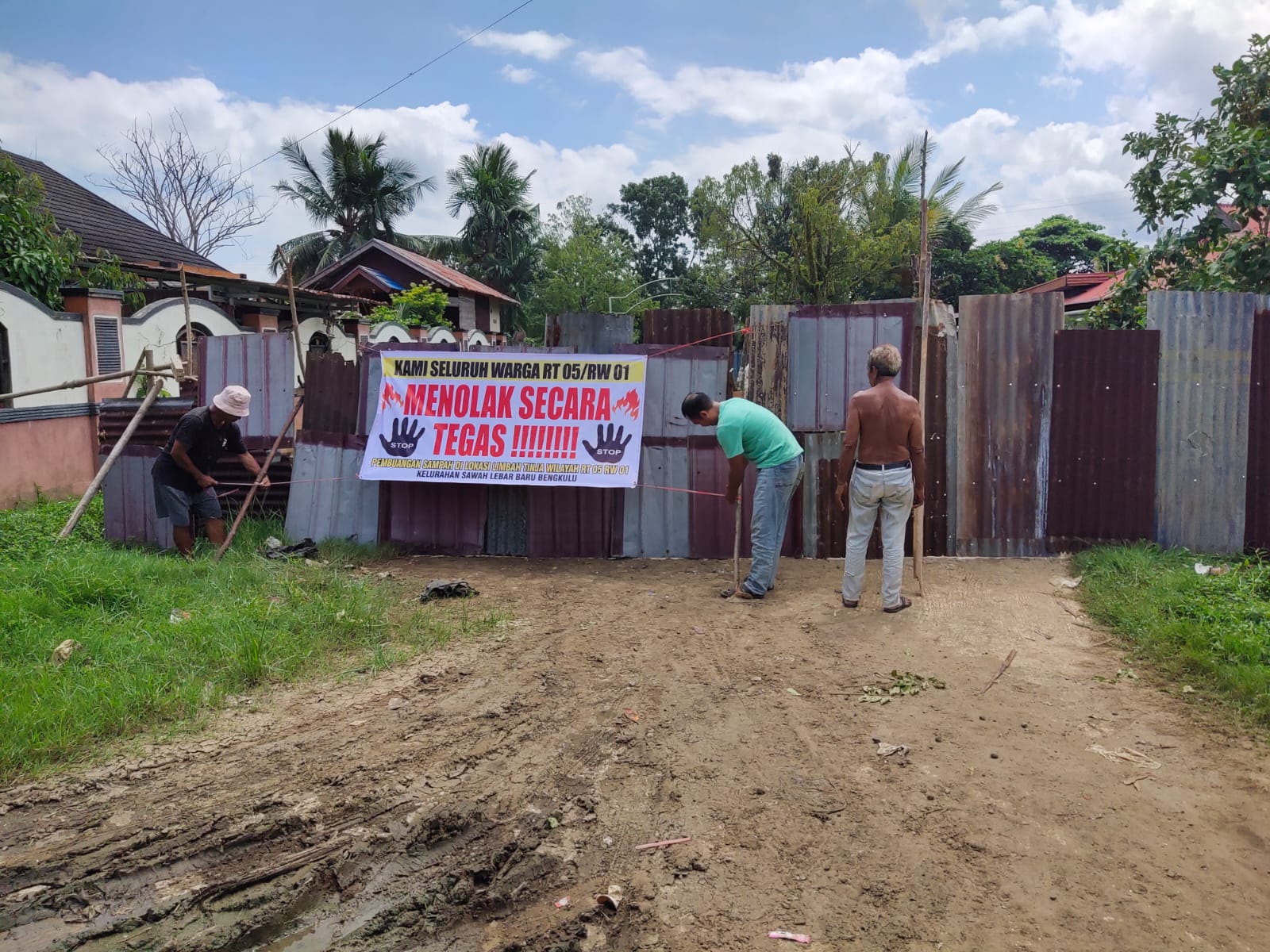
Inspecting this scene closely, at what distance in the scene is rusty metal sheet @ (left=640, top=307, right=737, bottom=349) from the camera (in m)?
7.37

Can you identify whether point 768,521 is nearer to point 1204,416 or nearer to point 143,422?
point 1204,416

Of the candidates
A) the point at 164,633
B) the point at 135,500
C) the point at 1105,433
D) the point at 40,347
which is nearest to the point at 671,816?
the point at 164,633

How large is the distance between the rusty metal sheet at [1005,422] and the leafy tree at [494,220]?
109 feet

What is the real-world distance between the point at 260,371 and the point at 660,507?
13.0ft

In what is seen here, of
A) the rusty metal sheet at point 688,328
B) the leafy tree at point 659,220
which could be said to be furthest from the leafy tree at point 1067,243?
the rusty metal sheet at point 688,328

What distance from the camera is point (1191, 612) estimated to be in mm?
5340

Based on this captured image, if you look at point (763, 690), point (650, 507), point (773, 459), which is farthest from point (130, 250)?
point (763, 690)

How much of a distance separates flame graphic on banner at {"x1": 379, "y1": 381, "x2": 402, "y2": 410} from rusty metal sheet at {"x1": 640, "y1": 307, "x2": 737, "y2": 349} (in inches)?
89.3

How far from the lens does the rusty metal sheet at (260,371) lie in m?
8.19

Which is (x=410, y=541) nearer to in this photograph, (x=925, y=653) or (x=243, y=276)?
(x=925, y=653)

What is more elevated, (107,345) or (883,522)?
(107,345)

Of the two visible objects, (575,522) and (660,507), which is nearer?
(660,507)

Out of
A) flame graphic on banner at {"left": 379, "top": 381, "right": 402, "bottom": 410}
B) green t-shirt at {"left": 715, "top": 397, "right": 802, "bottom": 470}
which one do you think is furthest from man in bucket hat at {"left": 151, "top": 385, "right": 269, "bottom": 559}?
green t-shirt at {"left": 715, "top": 397, "right": 802, "bottom": 470}

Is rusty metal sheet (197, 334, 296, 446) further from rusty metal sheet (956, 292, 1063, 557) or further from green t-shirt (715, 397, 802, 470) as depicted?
rusty metal sheet (956, 292, 1063, 557)
